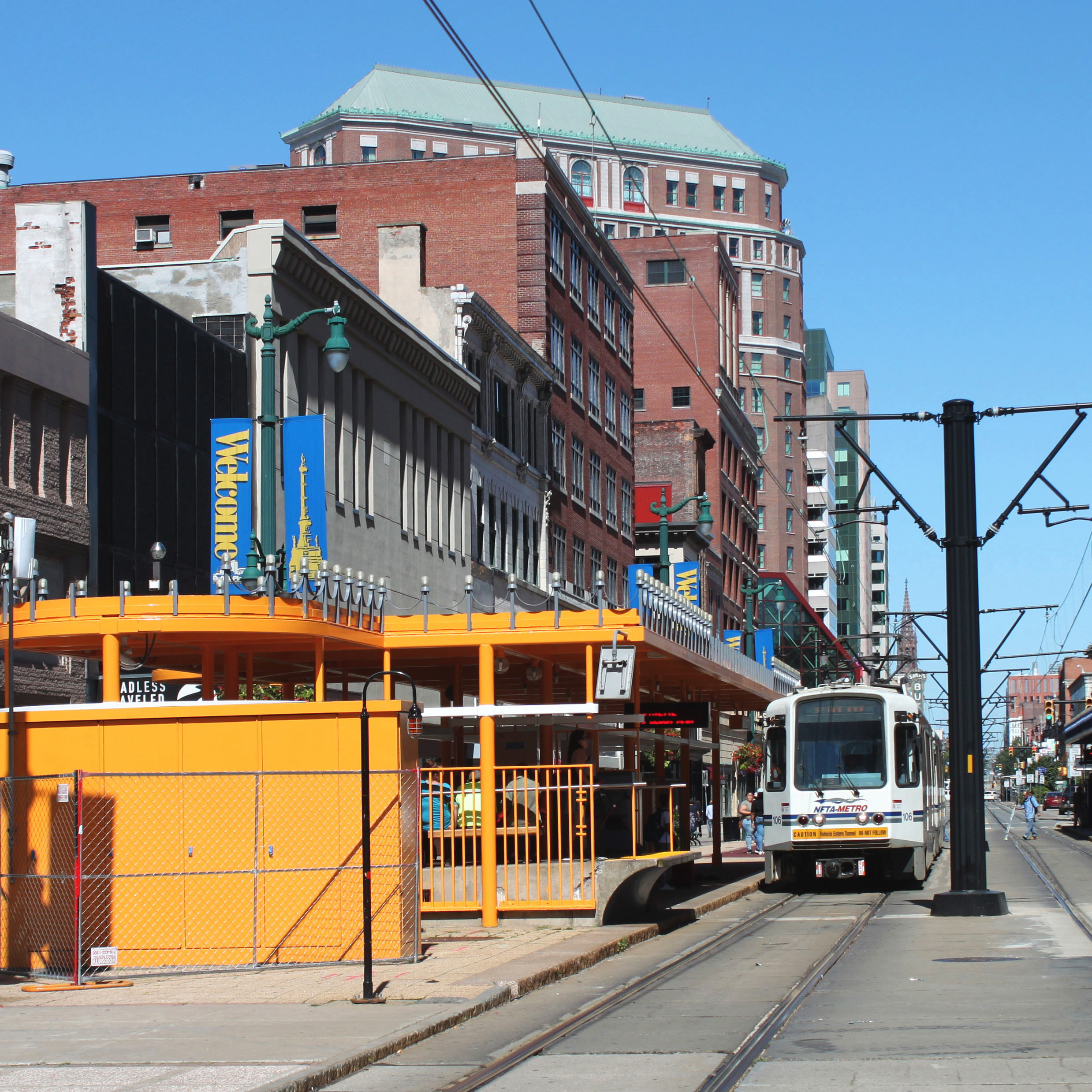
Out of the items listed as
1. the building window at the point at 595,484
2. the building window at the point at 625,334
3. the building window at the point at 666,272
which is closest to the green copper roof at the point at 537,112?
the building window at the point at 666,272

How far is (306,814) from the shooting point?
52.3 ft

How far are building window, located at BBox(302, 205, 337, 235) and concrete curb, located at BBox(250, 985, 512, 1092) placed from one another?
42.1m

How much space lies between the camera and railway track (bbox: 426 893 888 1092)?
10.3m

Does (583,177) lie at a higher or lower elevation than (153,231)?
higher

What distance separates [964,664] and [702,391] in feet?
227

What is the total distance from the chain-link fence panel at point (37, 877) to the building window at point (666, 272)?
270 feet

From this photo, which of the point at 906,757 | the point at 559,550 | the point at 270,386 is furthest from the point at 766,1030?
the point at 559,550

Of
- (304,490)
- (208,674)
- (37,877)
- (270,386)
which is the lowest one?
(37,877)

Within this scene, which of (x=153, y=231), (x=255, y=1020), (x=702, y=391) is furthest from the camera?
(x=702, y=391)

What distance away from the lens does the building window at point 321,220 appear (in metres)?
53.4

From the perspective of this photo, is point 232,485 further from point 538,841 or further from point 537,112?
point 537,112

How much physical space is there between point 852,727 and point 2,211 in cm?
3051

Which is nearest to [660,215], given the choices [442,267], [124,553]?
[442,267]

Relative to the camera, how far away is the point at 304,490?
32.1 m
